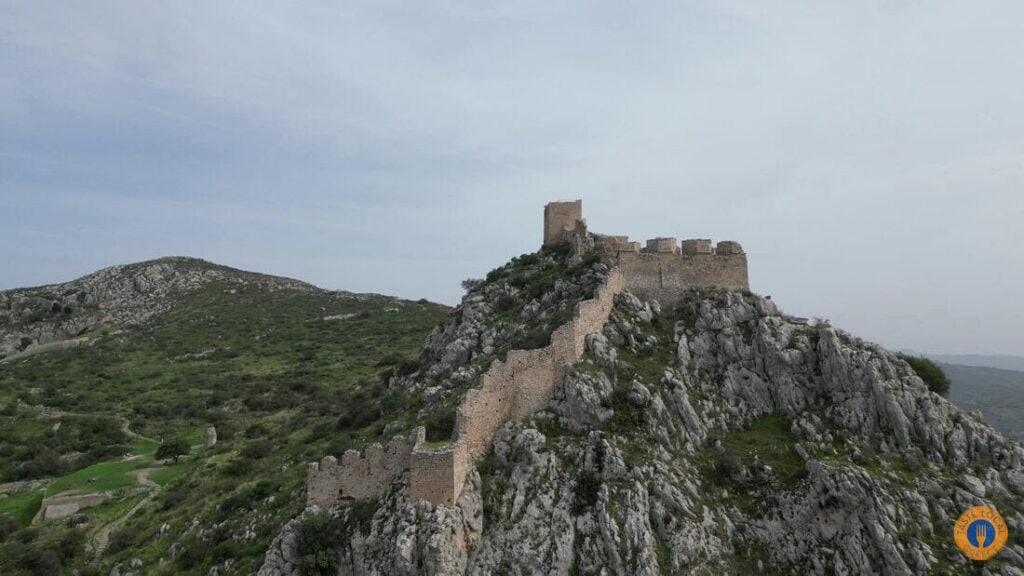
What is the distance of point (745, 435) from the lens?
2625cm

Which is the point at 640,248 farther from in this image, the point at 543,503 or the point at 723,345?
the point at 543,503

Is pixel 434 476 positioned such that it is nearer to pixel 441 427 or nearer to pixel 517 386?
pixel 441 427

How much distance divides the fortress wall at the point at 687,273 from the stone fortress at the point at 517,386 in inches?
2.1

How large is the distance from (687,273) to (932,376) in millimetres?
12275

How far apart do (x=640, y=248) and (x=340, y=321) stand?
66.8 metres

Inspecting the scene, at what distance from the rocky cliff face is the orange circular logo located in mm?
262

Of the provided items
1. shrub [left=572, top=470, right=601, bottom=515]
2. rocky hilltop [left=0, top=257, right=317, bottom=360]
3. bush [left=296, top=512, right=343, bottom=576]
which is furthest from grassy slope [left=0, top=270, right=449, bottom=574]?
shrub [left=572, top=470, right=601, bottom=515]

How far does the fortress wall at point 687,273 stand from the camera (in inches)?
1286

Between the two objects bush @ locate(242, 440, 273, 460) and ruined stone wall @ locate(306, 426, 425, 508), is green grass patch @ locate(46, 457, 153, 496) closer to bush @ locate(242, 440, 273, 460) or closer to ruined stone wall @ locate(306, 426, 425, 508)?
bush @ locate(242, 440, 273, 460)

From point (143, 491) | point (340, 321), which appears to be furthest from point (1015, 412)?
point (143, 491)

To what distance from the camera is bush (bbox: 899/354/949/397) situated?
94.3 feet

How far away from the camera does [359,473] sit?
75.9 feet

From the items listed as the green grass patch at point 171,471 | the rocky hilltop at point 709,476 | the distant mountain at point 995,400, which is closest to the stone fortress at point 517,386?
the rocky hilltop at point 709,476

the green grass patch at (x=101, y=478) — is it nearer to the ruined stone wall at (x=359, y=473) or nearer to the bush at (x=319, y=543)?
the ruined stone wall at (x=359, y=473)
